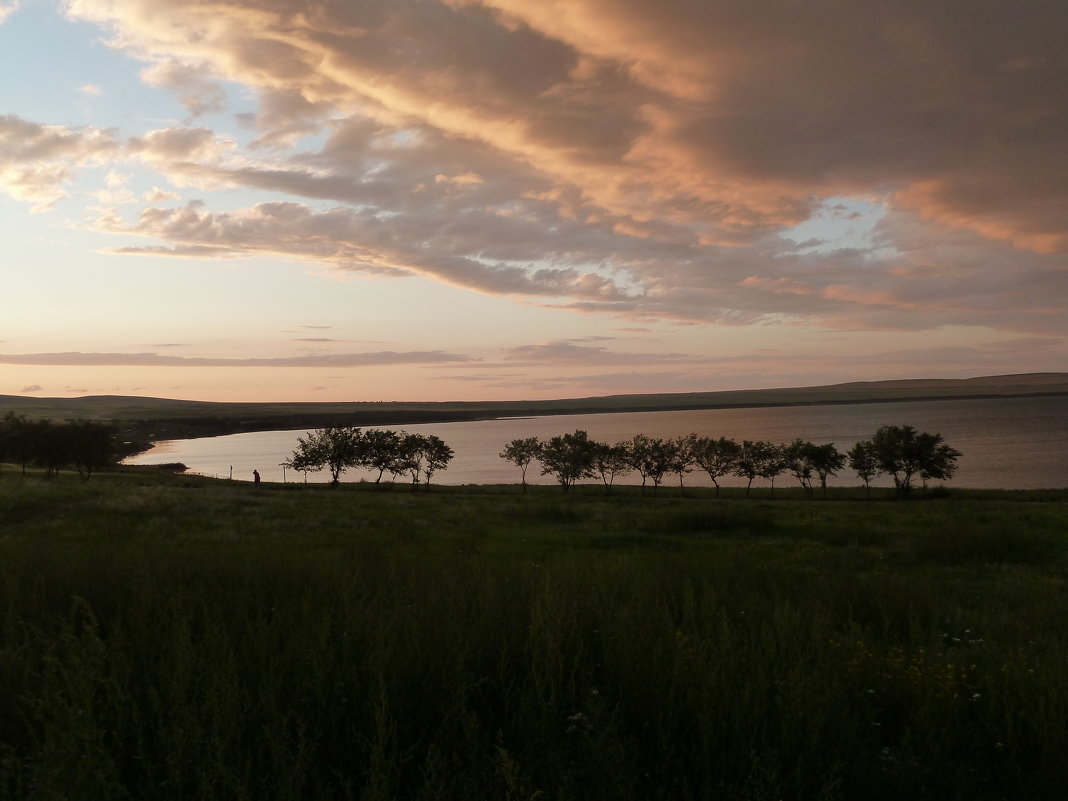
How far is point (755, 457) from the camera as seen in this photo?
75438 mm

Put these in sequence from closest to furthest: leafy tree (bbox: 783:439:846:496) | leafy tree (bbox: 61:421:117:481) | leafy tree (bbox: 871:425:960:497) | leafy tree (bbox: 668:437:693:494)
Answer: leafy tree (bbox: 61:421:117:481) < leafy tree (bbox: 871:425:960:497) < leafy tree (bbox: 783:439:846:496) < leafy tree (bbox: 668:437:693:494)

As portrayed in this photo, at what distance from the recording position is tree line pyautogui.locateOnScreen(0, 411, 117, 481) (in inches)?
2122

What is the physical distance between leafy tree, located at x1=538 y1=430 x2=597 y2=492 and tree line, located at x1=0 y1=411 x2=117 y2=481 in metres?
43.0

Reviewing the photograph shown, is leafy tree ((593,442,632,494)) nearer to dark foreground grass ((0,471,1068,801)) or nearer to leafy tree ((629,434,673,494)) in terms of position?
leafy tree ((629,434,673,494))

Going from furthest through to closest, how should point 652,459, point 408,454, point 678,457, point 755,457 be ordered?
point 408,454
point 678,457
point 652,459
point 755,457

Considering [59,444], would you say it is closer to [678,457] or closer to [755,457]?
[678,457]

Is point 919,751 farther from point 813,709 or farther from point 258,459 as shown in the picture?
point 258,459

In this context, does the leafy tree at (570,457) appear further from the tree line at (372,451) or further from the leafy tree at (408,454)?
the leafy tree at (408,454)

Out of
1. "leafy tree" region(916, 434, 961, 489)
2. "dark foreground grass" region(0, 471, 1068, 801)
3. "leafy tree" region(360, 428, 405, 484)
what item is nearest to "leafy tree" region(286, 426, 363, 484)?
"leafy tree" region(360, 428, 405, 484)

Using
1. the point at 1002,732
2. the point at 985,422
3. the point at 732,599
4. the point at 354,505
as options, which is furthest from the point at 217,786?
the point at 985,422

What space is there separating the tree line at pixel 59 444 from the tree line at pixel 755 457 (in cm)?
4150

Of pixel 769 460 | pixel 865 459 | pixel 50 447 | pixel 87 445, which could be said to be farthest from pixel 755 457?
pixel 50 447

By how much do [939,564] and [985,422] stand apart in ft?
710

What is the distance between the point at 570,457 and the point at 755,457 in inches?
828
